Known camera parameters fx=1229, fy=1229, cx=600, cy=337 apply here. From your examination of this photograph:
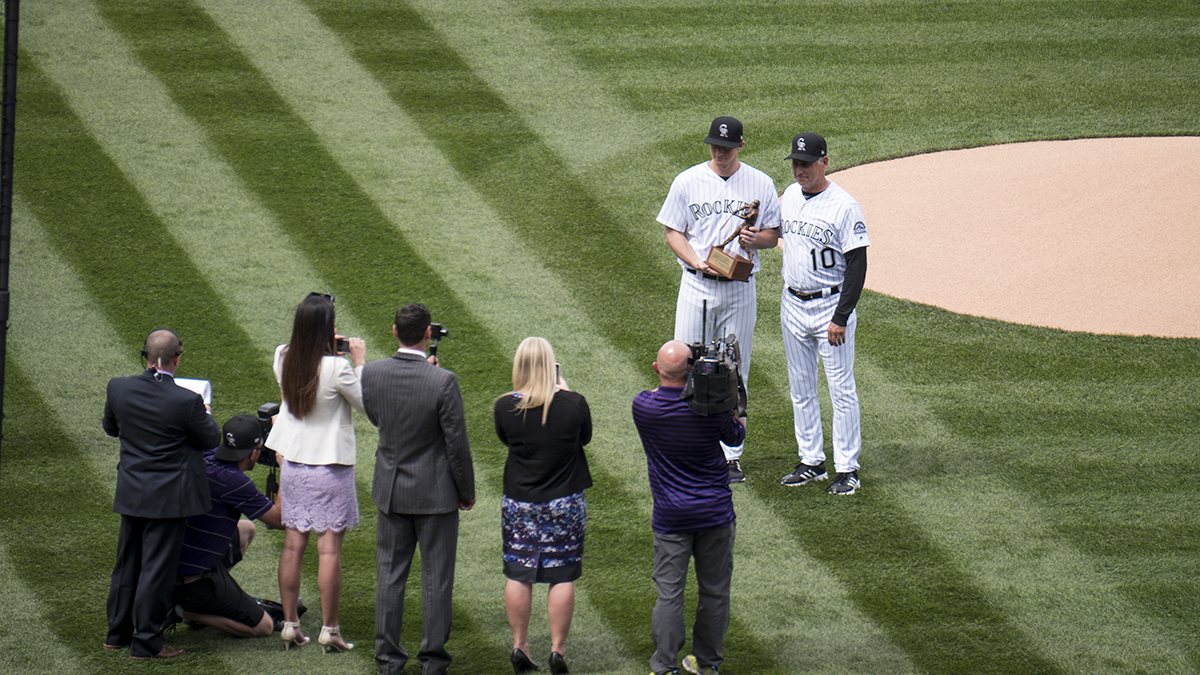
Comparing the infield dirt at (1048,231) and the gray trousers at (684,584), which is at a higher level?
the infield dirt at (1048,231)

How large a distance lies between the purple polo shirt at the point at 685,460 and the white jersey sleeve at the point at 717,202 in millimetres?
2276

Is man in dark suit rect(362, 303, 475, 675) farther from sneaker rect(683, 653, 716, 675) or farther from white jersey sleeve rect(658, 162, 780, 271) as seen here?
white jersey sleeve rect(658, 162, 780, 271)

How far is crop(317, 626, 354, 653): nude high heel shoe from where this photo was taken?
608cm

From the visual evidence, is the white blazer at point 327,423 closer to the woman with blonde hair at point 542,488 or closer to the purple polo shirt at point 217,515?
the purple polo shirt at point 217,515

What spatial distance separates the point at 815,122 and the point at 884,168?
1.08 metres

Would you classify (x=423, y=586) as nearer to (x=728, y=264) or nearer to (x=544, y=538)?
(x=544, y=538)

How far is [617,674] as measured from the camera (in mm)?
5926

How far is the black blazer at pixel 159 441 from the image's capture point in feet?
19.0

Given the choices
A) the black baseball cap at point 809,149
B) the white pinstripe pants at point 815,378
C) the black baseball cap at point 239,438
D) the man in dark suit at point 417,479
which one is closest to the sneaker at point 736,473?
the white pinstripe pants at point 815,378

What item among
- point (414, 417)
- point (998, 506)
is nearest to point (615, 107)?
point (998, 506)

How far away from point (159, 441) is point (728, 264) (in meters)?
3.48

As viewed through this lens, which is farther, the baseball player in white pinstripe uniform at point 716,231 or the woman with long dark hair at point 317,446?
the baseball player in white pinstripe uniform at point 716,231

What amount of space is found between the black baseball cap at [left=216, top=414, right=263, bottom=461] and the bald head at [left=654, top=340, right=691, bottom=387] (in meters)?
2.03

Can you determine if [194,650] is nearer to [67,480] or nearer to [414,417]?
[414,417]
